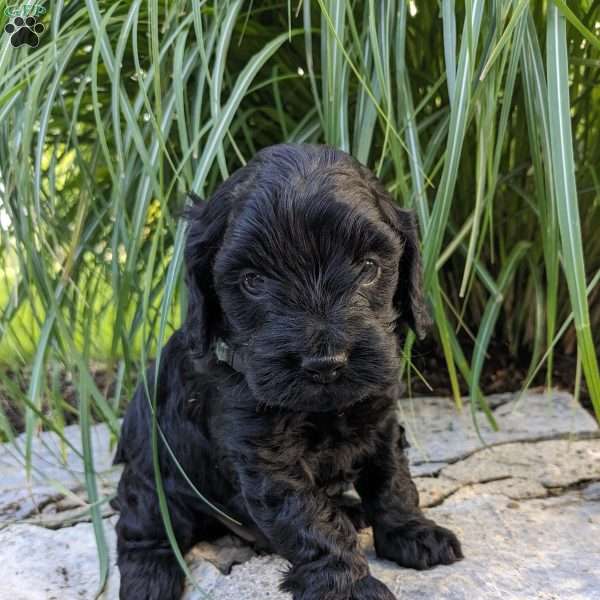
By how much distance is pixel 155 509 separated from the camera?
1853 millimetres

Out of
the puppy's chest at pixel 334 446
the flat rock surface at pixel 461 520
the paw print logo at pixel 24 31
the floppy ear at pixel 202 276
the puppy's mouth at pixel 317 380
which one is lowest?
the flat rock surface at pixel 461 520

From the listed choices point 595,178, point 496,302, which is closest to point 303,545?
point 496,302

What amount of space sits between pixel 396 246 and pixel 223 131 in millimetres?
526

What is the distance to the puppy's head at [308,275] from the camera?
1403 millimetres

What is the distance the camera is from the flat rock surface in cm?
170

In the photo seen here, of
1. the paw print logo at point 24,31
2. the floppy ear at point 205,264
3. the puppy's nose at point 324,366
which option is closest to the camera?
the puppy's nose at point 324,366

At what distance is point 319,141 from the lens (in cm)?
244

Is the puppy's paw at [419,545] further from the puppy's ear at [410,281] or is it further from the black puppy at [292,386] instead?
the puppy's ear at [410,281]

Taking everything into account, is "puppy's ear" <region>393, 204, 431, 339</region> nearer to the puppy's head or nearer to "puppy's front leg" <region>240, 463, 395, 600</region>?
the puppy's head

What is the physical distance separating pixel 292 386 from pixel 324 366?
0.08 m

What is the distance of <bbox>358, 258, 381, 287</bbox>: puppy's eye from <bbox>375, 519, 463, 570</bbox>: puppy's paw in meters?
0.57

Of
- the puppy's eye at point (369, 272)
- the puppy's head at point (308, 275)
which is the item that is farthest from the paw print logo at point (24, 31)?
the puppy's eye at point (369, 272)

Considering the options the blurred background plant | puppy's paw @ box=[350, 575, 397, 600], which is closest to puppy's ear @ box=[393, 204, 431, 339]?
the blurred background plant

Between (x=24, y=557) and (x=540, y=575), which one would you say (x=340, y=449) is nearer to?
(x=540, y=575)
